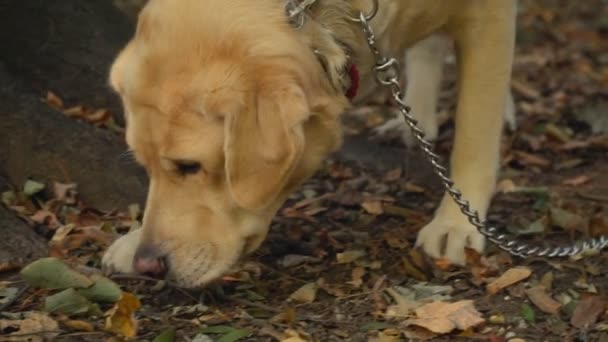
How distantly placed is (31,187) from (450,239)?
1.57 m

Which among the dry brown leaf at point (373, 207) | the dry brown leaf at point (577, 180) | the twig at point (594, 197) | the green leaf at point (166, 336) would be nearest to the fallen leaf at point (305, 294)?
the green leaf at point (166, 336)

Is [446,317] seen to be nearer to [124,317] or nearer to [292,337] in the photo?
[292,337]

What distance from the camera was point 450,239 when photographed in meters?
3.84

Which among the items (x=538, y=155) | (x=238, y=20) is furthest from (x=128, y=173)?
(x=538, y=155)

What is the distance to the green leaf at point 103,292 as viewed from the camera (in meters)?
3.30

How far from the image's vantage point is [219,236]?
331cm

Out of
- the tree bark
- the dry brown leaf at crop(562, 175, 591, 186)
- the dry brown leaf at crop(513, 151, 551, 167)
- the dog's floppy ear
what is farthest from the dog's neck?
the dry brown leaf at crop(513, 151, 551, 167)

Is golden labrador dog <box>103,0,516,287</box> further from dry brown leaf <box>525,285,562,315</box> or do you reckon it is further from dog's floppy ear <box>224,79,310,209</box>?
dry brown leaf <box>525,285,562,315</box>

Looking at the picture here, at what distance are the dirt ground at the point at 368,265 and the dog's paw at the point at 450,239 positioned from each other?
0.18 feet

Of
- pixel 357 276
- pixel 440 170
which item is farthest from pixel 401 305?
pixel 440 170

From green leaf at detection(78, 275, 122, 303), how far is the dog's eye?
0.43 meters

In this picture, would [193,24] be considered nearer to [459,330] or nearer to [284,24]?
[284,24]

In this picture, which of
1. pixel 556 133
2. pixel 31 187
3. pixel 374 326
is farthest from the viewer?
pixel 556 133

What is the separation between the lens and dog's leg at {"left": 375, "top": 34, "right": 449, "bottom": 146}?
5086 millimetres
